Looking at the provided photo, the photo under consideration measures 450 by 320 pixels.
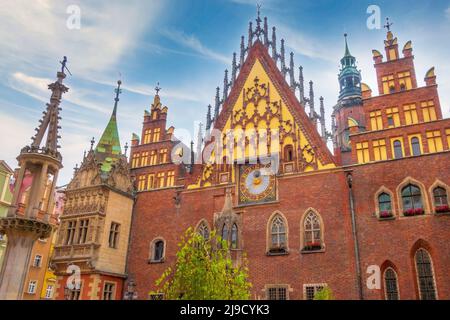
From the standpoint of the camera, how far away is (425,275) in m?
18.8

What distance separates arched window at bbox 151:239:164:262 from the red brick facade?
329 millimetres

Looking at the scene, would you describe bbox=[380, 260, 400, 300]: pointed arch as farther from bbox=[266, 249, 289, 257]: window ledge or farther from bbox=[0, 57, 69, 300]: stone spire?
bbox=[0, 57, 69, 300]: stone spire

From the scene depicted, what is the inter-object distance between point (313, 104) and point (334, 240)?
902 cm

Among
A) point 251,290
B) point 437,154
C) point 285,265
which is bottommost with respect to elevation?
point 251,290

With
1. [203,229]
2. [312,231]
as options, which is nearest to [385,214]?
[312,231]

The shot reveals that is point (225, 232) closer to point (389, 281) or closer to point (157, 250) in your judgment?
point (157, 250)

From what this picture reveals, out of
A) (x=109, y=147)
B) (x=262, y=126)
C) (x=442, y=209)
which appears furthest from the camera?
(x=109, y=147)

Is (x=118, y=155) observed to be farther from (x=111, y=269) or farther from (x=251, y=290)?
(x=251, y=290)

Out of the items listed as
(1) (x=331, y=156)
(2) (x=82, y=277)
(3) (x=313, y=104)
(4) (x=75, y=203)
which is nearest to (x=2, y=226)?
(2) (x=82, y=277)

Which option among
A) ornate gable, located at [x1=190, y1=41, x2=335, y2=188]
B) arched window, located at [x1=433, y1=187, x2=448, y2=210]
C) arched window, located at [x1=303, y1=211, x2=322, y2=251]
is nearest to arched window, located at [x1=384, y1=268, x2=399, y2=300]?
arched window, located at [x1=303, y1=211, x2=322, y2=251]

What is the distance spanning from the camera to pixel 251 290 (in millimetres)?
21594

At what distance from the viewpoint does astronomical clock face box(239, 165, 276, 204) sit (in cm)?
2366

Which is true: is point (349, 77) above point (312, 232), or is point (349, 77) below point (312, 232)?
above

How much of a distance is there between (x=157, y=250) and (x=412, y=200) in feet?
51.8
